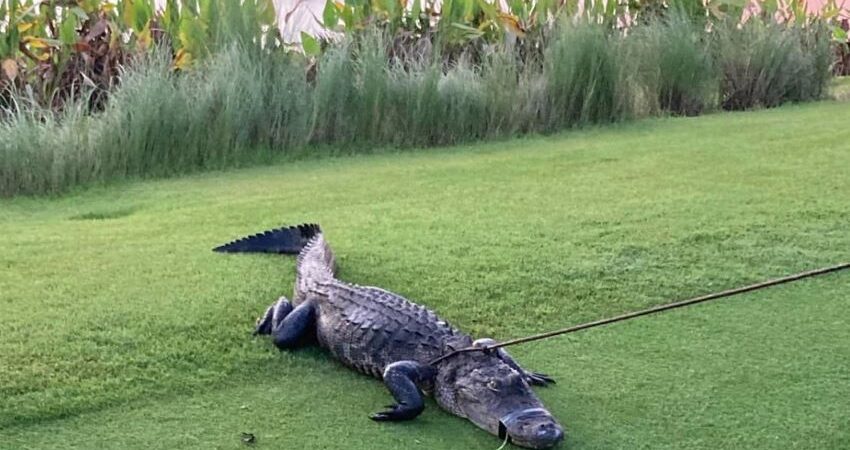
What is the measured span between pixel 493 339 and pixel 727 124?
11.3ft

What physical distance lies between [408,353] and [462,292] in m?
0.58

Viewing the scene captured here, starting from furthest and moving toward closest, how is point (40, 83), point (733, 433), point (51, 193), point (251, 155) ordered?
point (40, 83) < point (251, 155) < point (51, 193) < point (733, 433)

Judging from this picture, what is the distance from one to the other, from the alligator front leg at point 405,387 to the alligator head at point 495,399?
1.6 inches

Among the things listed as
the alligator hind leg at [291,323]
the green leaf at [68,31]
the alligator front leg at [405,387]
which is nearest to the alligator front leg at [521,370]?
the alligator front leg at [405,387]

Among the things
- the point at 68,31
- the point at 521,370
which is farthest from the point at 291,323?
the point at 68,31

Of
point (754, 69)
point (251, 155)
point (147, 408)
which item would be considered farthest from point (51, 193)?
point (754, 69)

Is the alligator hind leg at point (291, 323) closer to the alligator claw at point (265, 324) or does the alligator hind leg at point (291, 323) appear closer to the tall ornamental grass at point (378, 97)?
the alligator claw at point (265, 324)

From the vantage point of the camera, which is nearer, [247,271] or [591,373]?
[591,373]

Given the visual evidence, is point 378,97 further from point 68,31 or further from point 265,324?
point 265,324

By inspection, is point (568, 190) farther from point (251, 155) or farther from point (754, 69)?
point (754, 69)

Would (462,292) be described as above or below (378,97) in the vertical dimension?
below

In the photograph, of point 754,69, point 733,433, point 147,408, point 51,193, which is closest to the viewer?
point 733,433

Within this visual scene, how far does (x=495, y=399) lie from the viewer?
2.25 metres

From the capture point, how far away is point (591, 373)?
2.53 meters
